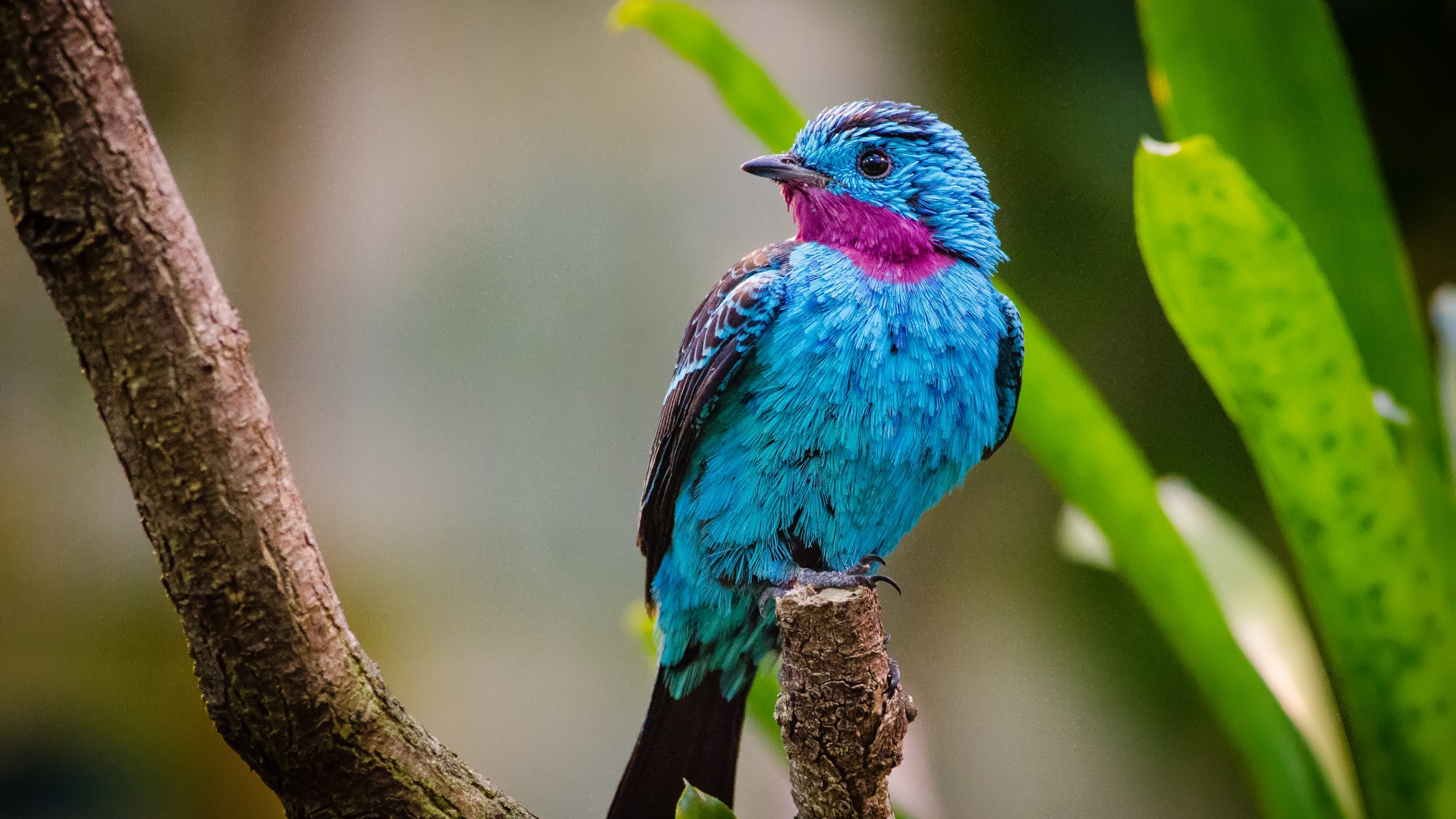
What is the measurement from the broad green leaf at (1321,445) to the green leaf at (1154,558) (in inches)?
5.7

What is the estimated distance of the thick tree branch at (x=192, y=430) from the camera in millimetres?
1012

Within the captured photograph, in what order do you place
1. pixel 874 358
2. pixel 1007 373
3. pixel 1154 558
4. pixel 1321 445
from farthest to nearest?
pixel 1154 558 < pixel 1321 445 < pixel 1007 373 < pixel 874 358

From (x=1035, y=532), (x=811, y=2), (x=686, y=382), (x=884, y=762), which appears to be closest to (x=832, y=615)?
(x=884, y=762)

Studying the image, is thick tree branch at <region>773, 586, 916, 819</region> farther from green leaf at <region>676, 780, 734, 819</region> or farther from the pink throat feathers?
the pink throat feathers

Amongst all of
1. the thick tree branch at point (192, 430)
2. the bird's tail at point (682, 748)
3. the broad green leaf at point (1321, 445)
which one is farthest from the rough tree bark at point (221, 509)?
the broad green leaf at point (1321, 445)

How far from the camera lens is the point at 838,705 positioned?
4.05 feet

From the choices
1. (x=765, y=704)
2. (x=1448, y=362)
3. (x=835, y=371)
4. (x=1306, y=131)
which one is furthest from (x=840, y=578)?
(x=1448, y=362)

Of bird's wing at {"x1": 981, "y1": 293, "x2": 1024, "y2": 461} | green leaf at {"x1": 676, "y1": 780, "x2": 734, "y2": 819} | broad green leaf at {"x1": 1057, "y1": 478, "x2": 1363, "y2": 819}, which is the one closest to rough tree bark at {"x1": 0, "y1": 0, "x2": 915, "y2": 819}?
green leaf at {"x1": 676, "y1": 780, "x2": 734, "y2": 819}

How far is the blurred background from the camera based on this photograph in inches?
110

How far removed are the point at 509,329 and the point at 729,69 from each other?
5.77ft

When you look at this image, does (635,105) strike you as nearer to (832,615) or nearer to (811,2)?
(811,2)

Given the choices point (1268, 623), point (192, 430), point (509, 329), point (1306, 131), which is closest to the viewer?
point (192, 430)

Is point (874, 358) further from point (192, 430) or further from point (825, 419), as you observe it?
point (192, 430)

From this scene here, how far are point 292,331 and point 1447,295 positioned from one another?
9.91 feet
